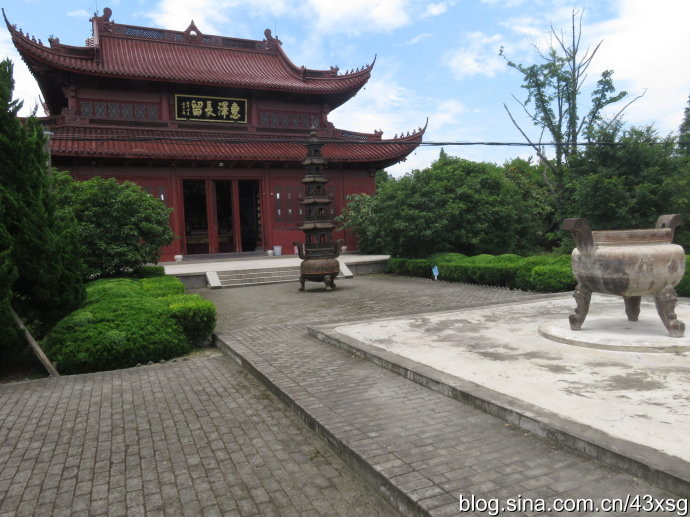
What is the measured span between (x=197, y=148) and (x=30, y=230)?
13716 mm

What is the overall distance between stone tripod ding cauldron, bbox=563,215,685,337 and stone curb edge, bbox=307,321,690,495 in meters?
2.33

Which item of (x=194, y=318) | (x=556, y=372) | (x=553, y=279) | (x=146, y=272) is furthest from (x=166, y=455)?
(x=146, y=272)

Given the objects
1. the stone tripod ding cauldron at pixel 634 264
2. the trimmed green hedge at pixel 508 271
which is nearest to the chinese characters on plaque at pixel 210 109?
the trimmed green hedge at pixel 508 271

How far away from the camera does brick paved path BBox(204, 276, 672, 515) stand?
104 inches

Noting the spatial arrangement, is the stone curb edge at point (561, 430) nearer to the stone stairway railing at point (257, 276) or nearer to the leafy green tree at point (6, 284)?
the leafy green tree at point (6, 284)

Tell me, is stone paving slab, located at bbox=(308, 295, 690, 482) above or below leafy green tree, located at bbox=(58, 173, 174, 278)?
below

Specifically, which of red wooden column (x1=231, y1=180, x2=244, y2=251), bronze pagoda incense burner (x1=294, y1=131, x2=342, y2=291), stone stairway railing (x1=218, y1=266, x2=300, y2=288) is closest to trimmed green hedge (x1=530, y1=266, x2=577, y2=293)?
bronze pagoda incense burner (x1=294, y1=131, x2=342, y2=291)

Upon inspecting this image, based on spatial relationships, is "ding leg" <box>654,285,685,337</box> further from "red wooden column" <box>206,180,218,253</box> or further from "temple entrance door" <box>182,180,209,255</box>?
"temple entrance door" <box>182,180,209,255</box>

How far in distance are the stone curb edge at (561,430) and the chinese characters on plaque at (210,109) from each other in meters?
18.2

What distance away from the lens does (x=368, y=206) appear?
61.0ft

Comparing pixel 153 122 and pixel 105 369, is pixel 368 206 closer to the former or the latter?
pixel 153 122

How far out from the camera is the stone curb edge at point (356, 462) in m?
2.64

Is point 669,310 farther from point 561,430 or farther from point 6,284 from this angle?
point 6,284

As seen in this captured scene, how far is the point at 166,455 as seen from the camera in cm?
354
